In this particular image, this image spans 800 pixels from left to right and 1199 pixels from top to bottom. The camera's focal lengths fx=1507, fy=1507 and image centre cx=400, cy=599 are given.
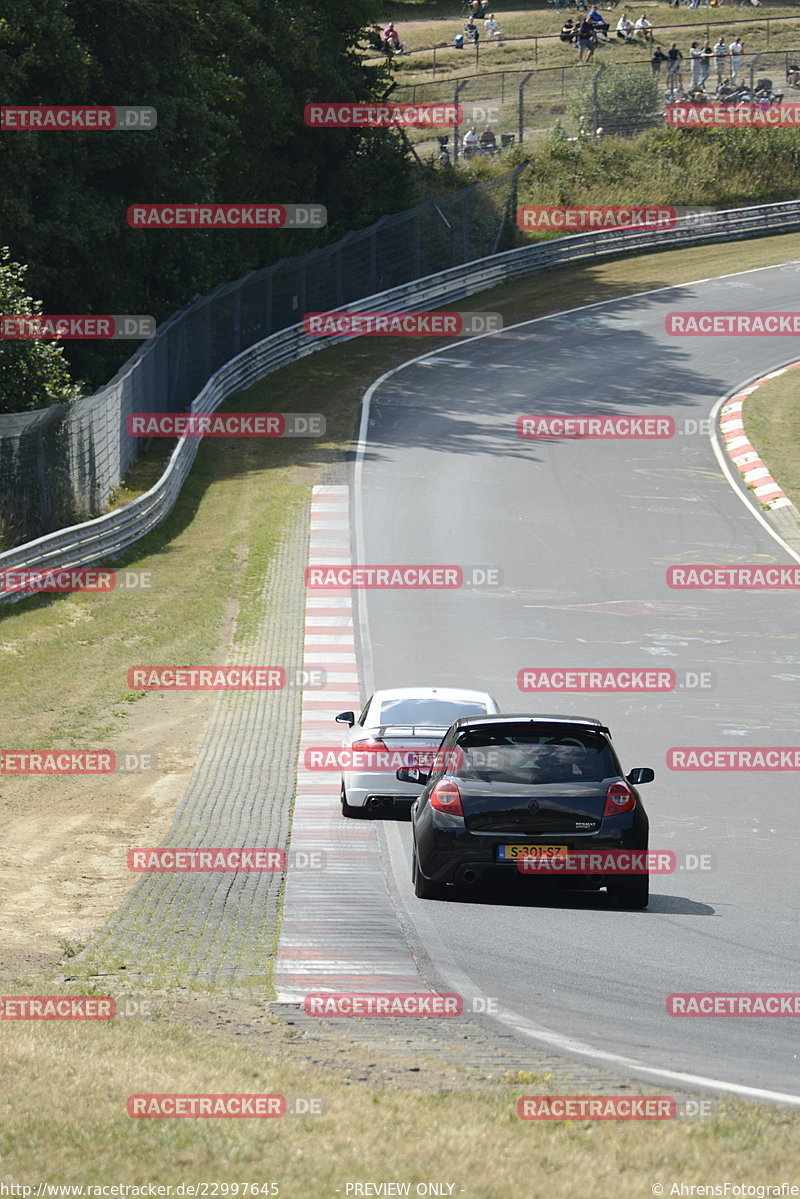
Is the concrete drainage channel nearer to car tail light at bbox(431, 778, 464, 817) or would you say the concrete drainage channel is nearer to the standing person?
car tail light at bbox(431, 778, 464, 817)

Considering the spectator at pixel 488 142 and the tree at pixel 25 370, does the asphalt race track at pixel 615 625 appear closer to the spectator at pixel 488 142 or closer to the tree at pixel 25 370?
the tree at pixel 25 370

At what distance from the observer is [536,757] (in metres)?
11.5

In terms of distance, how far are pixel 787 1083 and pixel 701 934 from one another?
10.3 ft

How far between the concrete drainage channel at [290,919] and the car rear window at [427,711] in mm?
1063

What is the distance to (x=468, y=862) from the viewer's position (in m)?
11.2

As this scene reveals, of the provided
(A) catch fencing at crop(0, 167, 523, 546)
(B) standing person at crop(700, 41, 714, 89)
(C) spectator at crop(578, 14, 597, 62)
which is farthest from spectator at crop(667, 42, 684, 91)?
(C) spectator at crop(578, 14, 597, 62)

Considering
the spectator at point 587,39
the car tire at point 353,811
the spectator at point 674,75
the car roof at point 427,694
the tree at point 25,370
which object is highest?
the spectator at point 587,39

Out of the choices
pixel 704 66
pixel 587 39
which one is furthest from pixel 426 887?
pixel 587 39

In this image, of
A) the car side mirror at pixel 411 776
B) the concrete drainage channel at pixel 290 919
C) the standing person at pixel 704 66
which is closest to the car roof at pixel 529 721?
the car side mirror at pixel 411 776

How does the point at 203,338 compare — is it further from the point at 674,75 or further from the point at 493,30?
the point at 493,30

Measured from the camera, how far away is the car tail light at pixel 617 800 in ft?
36.9

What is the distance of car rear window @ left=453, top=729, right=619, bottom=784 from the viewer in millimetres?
11406

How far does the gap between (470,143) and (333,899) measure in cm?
5438

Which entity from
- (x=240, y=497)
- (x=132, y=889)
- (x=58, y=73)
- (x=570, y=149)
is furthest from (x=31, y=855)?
(x=570, y=149)
